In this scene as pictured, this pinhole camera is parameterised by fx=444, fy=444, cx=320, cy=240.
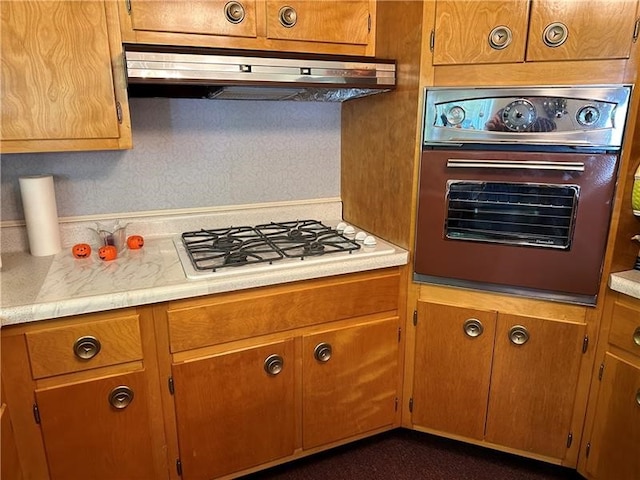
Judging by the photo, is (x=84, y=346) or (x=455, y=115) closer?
(x=84, y=346)

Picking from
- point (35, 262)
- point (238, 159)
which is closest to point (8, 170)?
point (35, 262)

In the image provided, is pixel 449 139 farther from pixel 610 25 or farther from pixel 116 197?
pixel 116 197

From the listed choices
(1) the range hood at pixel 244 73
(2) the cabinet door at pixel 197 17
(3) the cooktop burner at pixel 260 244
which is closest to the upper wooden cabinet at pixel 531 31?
(1) the range hood at pixel 244 73

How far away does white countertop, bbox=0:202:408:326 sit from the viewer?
1.21m

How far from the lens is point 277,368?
5.03 ft

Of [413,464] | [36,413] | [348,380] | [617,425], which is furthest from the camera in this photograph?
[413,464]

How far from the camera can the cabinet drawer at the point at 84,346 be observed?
1.23 meters

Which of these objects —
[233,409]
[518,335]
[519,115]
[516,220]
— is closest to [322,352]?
[233,409]

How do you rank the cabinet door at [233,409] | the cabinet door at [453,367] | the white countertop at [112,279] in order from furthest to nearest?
1. the cabinet door at [453,367]
2. the cabinet door at [233,409]
3. the white countertop at [112,279]

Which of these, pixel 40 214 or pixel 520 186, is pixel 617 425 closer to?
pixel 520 186

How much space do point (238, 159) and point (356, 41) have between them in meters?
0.68

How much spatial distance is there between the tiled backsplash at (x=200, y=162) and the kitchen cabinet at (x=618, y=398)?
4.08ft

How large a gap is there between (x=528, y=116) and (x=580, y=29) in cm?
28

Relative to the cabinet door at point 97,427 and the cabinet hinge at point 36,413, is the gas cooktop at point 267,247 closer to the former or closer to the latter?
the cabinet door at point 97,427
